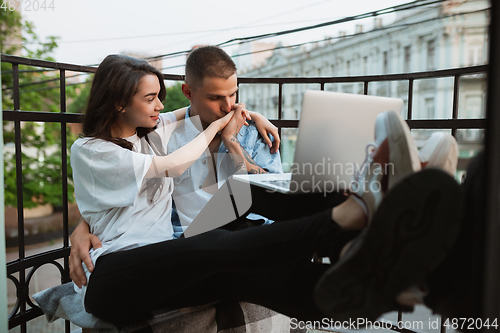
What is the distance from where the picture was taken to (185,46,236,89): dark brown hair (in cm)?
156

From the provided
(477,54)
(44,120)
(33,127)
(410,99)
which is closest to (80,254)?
(44,120)

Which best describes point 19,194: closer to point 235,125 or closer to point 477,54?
point 235,125

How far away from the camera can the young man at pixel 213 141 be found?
1465mm

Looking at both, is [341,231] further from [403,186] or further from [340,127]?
[340,127]

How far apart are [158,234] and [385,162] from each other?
0.80 metres

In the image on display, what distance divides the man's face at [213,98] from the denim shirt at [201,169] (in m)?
0.10

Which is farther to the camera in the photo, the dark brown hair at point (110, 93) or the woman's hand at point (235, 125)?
the woman's hand at point (235, 125)

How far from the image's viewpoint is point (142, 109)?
4.26 ft

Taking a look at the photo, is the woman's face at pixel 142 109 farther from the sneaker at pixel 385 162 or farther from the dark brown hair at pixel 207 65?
the sneaker at pixel 385 162

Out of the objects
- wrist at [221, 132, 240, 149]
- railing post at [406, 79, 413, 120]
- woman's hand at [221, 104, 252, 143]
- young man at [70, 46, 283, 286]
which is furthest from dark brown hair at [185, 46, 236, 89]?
railing post at [406, 79, 413, 120]

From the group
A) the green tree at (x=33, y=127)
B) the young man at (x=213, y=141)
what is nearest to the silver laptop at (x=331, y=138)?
the young man at (x=213, y=141)

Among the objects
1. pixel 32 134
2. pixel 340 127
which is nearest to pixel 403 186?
pixel 340 127

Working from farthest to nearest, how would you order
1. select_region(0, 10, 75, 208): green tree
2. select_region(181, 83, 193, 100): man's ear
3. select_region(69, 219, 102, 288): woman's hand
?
select_region(0, 10, 75, 208): green tree < select_region(181, 83, 193, 100): man's ear < select_region(69, 219, 102, 288): woman's hand

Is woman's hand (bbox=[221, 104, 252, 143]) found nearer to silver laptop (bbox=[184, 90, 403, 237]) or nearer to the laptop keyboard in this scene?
the laptop keyboard
